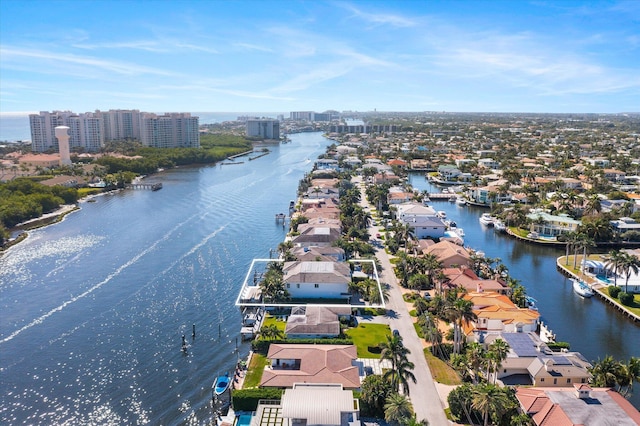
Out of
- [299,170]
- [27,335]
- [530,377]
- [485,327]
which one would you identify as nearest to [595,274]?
[485,327]

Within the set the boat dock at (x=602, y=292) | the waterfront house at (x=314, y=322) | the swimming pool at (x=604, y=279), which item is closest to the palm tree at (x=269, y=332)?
the waterfront house at (x=314, y=322)

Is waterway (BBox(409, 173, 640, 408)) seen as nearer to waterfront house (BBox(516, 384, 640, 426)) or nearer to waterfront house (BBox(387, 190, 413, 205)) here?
waterfront house (BBox(516, 384, 640, 426))

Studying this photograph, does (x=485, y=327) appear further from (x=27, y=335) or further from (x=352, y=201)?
(x=352, y=201)

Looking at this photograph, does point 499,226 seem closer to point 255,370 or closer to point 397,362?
point 397,362

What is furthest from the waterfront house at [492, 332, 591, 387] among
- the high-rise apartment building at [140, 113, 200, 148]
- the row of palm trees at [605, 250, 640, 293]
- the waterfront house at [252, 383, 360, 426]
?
the high-rise apartment building at [140, 113, 200, 148]

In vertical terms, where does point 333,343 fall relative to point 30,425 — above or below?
above

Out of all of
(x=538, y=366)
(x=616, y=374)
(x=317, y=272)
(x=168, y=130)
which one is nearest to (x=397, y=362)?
(x=538, y=366)
